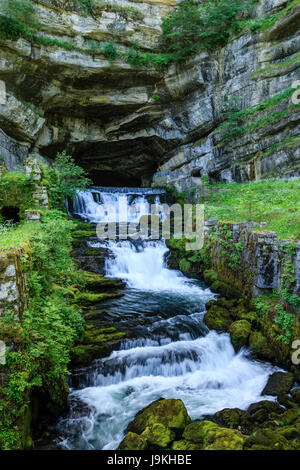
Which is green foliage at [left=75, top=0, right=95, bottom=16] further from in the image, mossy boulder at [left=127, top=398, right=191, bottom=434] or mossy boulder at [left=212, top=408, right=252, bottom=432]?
mossy boulder at [left=212, top=408, right=252, bottom=432]

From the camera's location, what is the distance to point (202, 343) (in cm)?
659

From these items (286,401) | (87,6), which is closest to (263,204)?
(286,401)

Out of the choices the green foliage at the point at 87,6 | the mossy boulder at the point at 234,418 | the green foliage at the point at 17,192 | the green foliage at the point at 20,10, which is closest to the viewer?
the mossy boulder at the point at 234,418

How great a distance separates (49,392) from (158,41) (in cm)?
2458

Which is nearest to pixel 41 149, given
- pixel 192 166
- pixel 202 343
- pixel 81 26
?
pixel 81 26

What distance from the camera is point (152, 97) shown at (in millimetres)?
22000

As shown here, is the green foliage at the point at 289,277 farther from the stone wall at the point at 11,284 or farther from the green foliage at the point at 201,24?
the green foliage at the point at 201,24

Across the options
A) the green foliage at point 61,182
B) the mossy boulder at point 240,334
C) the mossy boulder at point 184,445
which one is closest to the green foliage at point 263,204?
the mossy boulder at point 240,334

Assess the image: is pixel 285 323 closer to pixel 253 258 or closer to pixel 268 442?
pixel 253 258

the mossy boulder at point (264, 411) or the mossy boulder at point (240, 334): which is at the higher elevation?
the mossy boulder at point (240, 334)

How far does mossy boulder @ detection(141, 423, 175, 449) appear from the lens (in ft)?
12.1

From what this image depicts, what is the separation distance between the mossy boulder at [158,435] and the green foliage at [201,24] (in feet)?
76.6

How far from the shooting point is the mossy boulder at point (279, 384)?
5.03 m

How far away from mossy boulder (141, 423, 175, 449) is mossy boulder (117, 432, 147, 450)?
0.29ft
